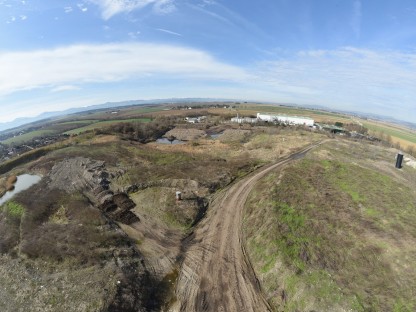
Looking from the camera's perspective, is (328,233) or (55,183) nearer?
(328,233)

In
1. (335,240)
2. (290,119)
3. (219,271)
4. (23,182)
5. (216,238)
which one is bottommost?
(23,182)

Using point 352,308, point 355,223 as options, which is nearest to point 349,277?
point 352,308

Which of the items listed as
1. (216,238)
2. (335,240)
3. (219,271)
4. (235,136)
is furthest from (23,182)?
(235,136)

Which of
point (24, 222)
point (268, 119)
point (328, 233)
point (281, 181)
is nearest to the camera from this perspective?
point (328, 233)

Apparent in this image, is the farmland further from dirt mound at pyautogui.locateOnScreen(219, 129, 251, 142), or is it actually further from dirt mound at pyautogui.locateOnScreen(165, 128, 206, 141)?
dirt mound at pyautogui.locateOnScreen(165, 128, 206, 141)

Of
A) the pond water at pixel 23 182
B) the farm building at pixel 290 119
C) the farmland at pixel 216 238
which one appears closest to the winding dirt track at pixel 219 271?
the farmland at pixel 216 238

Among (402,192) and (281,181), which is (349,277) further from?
(402,192)

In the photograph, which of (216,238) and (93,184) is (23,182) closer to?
(93,184)

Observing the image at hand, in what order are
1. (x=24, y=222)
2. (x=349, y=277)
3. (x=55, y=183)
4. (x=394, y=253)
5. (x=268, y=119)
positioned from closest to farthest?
(x=349, y=277) < (x=394, y=253) < (x=24, y=222) < (x=55, y=183) < (x=268, y=119)
